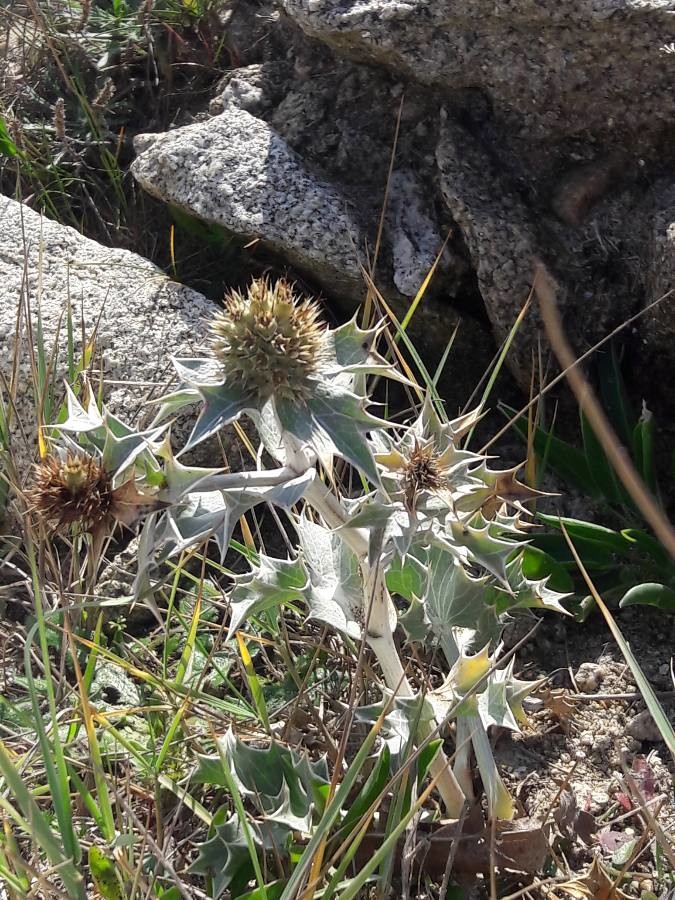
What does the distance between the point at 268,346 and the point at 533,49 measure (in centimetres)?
161

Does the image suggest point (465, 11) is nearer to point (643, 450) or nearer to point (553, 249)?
point (553, 249)

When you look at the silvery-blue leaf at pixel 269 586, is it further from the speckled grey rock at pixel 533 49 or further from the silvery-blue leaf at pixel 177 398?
the speckled grey rock at pixel 533 49

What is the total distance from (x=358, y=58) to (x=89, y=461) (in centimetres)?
198

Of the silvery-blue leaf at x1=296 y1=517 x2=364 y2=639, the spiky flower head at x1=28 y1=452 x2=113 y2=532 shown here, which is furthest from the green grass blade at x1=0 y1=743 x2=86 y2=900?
the silvery-blue leaf at x1=296 y1=517 x2=364 y2=639

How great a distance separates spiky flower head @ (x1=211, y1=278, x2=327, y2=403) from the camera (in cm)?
135

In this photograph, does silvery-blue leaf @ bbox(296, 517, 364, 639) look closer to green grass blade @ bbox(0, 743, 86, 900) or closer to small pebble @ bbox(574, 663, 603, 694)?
green grass blade @ bbox(0, 743, 86, 900)

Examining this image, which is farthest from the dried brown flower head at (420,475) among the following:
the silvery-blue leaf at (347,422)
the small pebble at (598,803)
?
the small pebble at (598,803)

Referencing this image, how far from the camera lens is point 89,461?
1285 mm

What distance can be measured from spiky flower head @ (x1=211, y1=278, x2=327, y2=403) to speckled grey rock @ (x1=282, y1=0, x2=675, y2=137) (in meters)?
1.48

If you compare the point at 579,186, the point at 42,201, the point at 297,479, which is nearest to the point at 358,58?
the point at 579,186

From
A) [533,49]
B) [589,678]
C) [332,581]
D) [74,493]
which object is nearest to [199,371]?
[74,493]

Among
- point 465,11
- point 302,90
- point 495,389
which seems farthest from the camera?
point 302,90

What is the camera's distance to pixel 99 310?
8.65 ft

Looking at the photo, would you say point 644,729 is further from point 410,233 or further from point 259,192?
point 259,192
